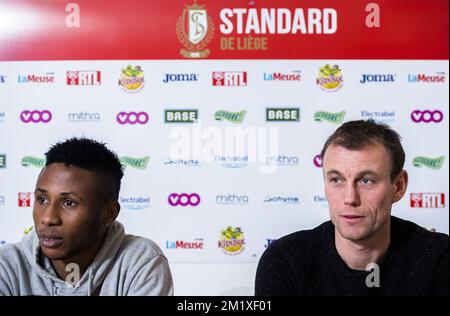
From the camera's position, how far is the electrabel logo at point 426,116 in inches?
68.8

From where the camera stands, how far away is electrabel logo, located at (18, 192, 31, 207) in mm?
1755

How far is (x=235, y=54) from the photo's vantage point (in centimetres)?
176

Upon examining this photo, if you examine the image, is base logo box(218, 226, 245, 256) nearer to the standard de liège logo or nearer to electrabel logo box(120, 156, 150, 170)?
electrabel logo box(120, 156, 150, 170)

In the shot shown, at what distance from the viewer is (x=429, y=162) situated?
175cm

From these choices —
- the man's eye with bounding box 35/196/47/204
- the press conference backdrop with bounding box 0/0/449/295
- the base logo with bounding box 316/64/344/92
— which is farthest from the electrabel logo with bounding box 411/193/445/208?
the man's eye with bounding box 35/196/47/204

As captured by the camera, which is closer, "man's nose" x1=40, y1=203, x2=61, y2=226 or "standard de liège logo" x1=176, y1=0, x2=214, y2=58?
"man's nose" x1=40, y1=203, x2=61, y2=226

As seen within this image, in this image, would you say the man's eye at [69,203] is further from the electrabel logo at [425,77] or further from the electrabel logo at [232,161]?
the electrabel logo at [425,77]

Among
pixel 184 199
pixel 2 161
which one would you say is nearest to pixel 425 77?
pixel 184 199

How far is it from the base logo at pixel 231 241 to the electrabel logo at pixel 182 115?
1.40 feet

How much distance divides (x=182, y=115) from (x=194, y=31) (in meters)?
0.31

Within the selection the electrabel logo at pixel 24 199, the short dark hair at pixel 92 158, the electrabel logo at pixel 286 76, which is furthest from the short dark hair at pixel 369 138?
the electrabel logo at pixel 24 199

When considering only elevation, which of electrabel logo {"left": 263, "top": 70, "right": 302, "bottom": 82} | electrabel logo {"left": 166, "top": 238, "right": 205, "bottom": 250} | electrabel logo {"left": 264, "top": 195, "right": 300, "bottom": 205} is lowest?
electrabel logo {"left": 166, "top": 238, "right": 205, "bottom": 250}

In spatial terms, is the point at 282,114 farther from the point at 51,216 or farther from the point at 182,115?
the point at 51,216

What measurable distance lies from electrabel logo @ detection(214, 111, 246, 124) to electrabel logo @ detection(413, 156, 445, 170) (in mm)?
652
